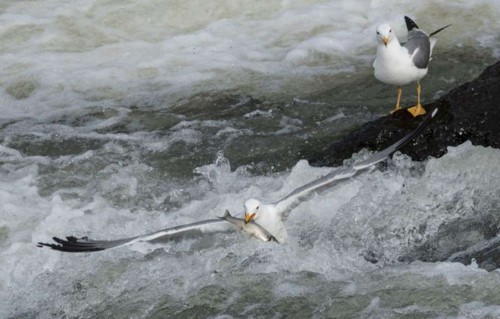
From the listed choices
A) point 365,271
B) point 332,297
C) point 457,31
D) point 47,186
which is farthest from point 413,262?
point 457,31

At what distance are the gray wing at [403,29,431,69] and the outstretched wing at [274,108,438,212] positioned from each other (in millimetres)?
1270

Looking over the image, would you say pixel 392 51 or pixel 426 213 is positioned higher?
pixel 392 51

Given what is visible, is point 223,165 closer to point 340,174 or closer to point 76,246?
point 340,174

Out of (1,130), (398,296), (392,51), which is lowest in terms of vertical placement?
(1,130)

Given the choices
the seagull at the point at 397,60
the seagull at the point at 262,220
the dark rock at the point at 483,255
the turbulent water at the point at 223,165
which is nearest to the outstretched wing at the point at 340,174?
the seagull at the point at 262,220

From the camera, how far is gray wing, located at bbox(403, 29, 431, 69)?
7344 mm

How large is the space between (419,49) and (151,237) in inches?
121

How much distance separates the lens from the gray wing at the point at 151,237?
5473mm

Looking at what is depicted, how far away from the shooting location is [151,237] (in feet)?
18.6

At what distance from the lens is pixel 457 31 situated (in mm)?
9938

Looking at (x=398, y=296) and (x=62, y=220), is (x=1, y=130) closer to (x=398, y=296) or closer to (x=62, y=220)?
(x=62, y=220)

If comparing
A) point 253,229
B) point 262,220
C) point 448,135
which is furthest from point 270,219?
point 448,135

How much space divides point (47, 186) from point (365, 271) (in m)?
2.98

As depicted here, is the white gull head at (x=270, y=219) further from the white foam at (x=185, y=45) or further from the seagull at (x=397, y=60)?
the white foam at (x=185, y=45)
